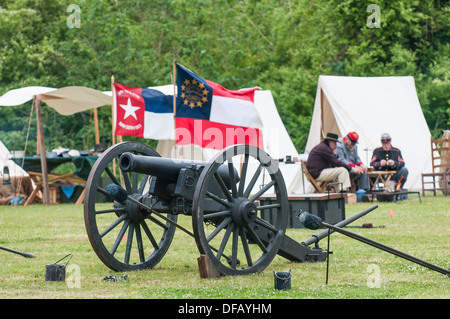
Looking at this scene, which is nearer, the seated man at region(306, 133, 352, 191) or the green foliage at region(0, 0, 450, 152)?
the seated man at region(306, 133, 352, 191)

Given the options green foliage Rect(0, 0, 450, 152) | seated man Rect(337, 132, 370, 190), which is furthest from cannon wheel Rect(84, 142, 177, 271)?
green foliage Rect(0, 0, 450, 152)

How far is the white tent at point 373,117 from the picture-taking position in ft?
51.4

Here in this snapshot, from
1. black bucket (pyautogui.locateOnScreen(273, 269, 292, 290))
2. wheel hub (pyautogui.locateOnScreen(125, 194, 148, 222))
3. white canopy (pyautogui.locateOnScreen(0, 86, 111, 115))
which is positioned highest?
white canopy (pyautogui.locateOnScreen(0, 86, 111, 115))

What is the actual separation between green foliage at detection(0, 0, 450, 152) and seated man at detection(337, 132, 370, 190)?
21.5ft

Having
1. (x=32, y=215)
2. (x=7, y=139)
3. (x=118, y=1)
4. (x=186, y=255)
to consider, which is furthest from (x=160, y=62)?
(x=186, y=255)

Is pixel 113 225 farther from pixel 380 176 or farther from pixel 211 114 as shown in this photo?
pixel 380 176

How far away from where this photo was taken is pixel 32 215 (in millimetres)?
11586

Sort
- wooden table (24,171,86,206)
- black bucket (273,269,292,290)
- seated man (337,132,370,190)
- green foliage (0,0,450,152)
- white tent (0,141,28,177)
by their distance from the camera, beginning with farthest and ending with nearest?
green foliage (0,0,450,152) < white tent (0,141,28,177) < wooden table (24,171,86,206) < seated man (337,132,370,190) < black bucket (273,269,292,290)

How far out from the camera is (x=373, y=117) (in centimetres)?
1603

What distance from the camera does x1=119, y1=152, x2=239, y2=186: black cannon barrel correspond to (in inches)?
198

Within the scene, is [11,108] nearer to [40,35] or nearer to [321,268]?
[40,35]

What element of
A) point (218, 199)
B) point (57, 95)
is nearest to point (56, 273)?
point (218, 199)

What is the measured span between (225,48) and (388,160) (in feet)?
39.1

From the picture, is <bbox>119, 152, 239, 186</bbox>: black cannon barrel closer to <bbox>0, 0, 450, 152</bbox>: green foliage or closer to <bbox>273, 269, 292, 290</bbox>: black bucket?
<bbox>273, 269, 292, 290</bbox>: black bucket
